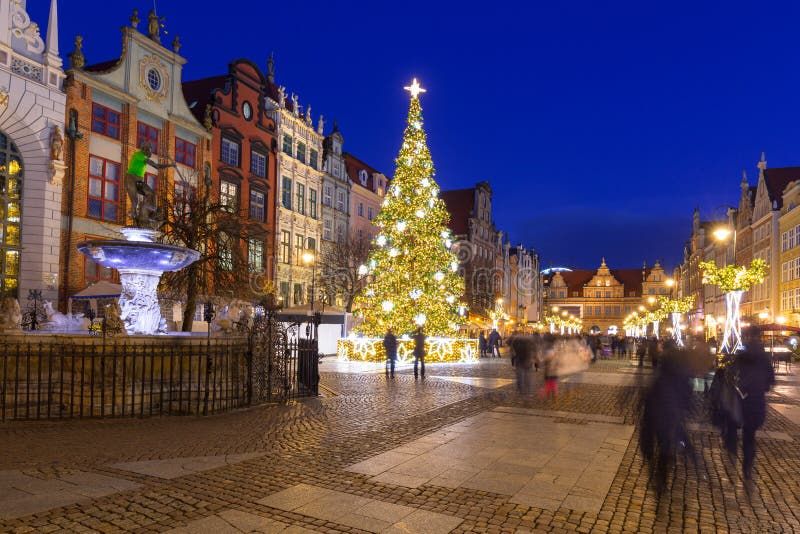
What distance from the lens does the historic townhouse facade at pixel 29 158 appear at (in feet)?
84.9

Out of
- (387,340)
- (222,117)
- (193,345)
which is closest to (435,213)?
(387,340)

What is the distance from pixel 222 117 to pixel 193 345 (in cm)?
2846

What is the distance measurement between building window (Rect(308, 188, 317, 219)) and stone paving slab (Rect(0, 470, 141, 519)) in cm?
3959

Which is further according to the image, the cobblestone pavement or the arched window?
the arched window

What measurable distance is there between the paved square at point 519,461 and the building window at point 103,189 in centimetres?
2407

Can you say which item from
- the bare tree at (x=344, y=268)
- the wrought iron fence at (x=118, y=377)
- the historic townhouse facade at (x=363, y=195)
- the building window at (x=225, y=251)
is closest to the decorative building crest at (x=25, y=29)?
the building window at (x=225, y=251)

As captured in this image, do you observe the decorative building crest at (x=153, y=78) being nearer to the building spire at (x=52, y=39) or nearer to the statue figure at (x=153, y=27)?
the statue figure at (x=153, y=27)

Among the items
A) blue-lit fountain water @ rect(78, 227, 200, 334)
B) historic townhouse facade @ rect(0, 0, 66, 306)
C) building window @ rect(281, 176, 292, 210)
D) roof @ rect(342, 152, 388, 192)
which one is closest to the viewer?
blue-lit fountain water @ rect(78, 227, 200, 334)

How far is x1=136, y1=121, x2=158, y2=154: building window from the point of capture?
3162 centimetres

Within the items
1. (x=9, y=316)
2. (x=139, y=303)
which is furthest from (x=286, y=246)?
(x=9, y=316)

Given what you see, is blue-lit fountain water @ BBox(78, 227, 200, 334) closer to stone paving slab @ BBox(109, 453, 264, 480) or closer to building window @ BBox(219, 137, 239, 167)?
stone paving slab @ BBox(109, 453, 264, 480)

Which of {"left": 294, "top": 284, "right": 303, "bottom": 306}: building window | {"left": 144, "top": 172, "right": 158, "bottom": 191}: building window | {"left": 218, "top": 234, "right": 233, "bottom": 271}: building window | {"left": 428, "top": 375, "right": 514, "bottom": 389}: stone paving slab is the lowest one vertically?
{"left": 428, "top": 375, "right": 514, "bottom": 389}: stone paving slab

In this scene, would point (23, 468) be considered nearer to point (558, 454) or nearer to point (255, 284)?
point (558, 454)

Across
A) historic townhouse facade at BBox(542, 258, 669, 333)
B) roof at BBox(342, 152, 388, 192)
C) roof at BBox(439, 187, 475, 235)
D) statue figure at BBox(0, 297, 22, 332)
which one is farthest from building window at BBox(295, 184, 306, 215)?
historic townhouse facade at BBox(542, 258, 669, 333)
